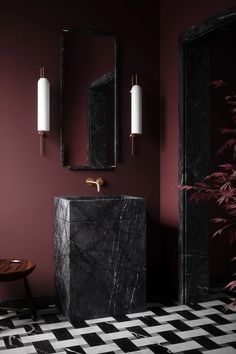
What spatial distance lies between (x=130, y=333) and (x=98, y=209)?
90 centimetres

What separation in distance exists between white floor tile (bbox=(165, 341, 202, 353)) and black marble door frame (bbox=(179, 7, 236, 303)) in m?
0.86

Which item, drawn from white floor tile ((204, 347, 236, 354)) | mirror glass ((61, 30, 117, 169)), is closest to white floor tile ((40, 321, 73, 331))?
white floor tile ((204, 347, 236, 354))

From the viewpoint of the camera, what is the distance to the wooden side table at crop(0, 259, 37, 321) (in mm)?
3074

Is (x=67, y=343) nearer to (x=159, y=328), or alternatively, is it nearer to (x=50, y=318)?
(x=50, y=318)

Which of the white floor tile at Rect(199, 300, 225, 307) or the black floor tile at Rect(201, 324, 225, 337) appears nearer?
the black floor tile at Rect(201, 324, 225, 337)

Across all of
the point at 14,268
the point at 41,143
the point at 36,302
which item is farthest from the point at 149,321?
the point at 41,143

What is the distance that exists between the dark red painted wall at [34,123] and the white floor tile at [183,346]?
1.14 metres

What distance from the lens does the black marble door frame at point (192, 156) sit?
3.71 metres

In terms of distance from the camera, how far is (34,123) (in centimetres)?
367

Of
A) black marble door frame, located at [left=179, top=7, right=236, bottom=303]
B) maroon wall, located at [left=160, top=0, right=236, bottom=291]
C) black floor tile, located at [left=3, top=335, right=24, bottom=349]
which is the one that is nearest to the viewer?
black floor tile, located at [left=3, top=335, right=24, bottom=349]

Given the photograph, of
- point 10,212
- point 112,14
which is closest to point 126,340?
point 10,212

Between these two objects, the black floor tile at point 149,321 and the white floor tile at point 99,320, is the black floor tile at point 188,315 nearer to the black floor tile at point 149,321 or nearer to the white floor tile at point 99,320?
the black floor tile at point 149,321

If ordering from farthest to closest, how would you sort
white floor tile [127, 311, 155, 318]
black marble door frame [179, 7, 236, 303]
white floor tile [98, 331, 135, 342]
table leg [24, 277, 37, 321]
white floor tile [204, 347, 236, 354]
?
black marble door frame [179, 7, 236, 303] → white floor tile [127, 311, 155, 318] → table leg [24, 277, 37, 321] → white floor tile [98, 331, 135, 342] → white floor tile [204, 347, 236, 354]

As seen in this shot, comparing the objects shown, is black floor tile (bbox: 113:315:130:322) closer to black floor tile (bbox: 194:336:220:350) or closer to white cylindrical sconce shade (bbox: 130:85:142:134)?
black floor tile (bbox: 194:336:220:350)
